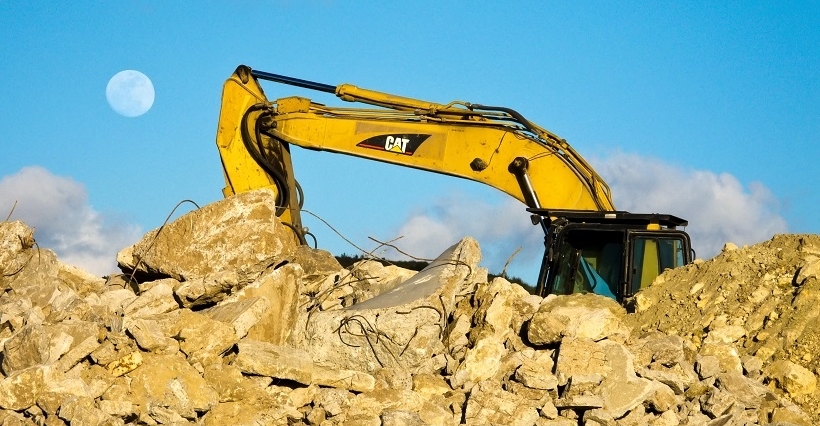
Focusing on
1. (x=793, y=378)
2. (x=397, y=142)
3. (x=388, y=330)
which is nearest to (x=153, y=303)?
(x=388, y=330)

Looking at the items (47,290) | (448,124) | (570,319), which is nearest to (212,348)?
(570,319)

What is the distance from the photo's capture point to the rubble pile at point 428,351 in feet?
24.7

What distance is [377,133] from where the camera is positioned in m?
11.2

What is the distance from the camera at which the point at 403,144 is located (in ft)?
36.7

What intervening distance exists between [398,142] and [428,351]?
11.3 feet

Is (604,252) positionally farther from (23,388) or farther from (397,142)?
(23,388)

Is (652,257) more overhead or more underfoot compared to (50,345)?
more overhead

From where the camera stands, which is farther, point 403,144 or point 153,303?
point 403,144

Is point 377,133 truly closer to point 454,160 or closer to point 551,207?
point 454,160

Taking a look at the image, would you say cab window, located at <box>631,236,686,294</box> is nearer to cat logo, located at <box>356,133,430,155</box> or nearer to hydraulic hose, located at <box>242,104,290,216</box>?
cat logo, located at <box>356,133,430,155</box>

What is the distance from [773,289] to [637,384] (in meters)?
1.93

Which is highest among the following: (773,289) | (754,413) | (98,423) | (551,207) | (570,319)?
(551,207)

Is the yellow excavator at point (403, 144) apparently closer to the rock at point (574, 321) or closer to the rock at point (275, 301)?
the rock at point (574, 321)

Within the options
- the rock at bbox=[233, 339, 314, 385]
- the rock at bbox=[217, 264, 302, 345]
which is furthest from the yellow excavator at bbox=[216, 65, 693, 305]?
the rock at bbox=[233, 339, 314, 385]
